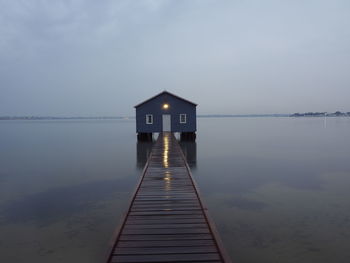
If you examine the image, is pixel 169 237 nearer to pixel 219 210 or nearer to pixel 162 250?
pixel 162 250

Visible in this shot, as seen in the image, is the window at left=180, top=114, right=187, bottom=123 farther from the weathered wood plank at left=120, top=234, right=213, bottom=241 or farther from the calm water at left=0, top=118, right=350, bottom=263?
the weathered wood plank at left=120, top=234, right=213, bottom=241

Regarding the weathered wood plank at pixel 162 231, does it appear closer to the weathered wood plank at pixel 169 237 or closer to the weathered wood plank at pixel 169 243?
the weathered wood plank at pixel 169 237

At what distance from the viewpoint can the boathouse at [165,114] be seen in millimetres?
35594

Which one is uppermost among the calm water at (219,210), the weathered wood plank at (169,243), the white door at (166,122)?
the white door at (166,122)

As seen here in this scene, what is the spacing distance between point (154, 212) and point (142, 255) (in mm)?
2435

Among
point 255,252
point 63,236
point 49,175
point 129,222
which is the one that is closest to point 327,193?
point 255,252

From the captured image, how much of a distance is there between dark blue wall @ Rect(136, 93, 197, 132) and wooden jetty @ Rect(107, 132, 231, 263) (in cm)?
2502

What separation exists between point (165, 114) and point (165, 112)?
0.26m

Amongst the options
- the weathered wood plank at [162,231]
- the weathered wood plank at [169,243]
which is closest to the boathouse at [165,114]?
the weathered wood plank at [162,231]

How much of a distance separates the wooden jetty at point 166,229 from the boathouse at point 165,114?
25014mm

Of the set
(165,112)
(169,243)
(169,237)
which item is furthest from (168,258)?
(165,112)

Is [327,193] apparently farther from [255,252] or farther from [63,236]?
[63,236]

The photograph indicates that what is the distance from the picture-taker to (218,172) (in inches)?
806

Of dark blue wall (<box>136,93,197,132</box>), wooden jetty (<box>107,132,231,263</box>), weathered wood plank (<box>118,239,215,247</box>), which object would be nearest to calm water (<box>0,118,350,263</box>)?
wooden jetty (<box>107,132,231,263</box>)
